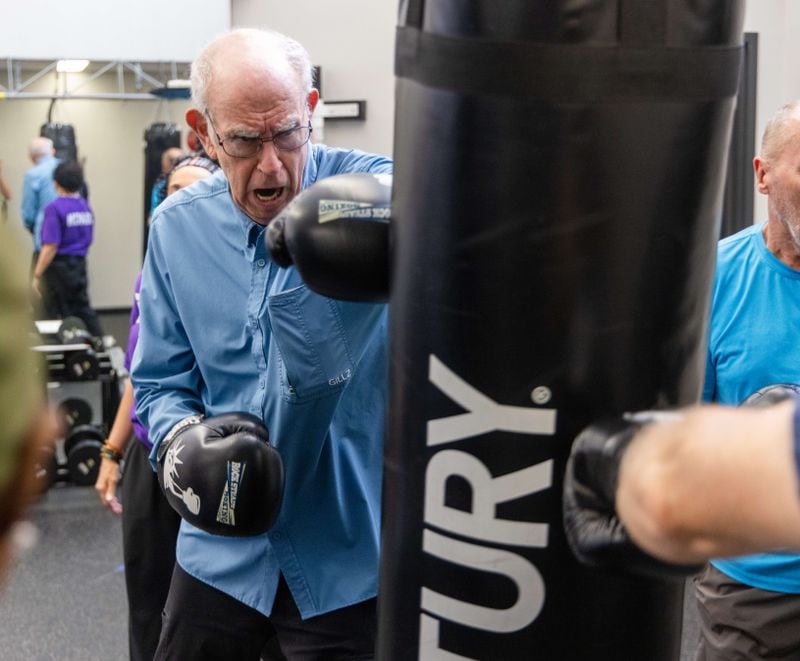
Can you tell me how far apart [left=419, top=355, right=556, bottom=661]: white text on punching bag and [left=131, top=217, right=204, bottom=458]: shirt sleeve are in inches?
31.0

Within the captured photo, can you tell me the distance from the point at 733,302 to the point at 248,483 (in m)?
0.95

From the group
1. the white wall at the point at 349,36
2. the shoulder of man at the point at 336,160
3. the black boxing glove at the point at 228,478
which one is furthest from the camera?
the white wall at the point at 349,36

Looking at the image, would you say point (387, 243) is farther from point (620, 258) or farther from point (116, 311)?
point (116, 311)

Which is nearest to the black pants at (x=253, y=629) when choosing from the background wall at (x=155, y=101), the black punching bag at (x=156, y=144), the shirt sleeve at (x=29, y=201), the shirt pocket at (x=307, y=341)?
the shirt pocket at (x=307, y=341)

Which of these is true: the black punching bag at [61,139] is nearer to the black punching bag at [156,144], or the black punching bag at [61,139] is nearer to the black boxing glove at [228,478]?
the black punching bag at [156,144]

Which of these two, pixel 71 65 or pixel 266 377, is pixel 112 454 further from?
pixel 71 65

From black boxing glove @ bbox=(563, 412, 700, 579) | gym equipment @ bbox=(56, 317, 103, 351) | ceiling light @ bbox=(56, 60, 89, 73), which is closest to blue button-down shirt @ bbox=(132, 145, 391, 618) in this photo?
black boxing glove @ bbox=(563, 412, 700, 579)

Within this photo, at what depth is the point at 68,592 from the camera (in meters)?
3.64

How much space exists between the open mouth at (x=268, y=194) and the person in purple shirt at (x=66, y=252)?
5717 millimetres

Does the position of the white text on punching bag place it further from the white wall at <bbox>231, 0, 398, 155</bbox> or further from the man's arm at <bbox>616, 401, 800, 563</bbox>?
the white wall at <bbox>231, 0, 398, 155</bbox>

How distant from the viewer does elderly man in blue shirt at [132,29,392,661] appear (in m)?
1.65

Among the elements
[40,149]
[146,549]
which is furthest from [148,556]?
[40,149]

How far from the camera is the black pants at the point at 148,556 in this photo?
7.89ft

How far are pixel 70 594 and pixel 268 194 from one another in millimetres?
2353
